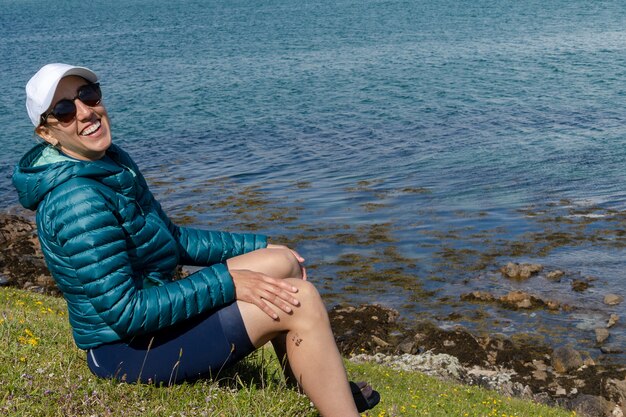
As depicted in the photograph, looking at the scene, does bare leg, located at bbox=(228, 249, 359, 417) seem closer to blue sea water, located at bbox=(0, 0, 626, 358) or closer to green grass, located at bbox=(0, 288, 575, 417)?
green grass, located at bbox=(0, 288, 575, 417)

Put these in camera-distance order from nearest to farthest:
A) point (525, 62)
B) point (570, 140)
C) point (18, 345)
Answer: point (18, 345), point (570, 140), point (525, 62)

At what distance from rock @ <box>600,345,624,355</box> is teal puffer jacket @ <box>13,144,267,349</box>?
14.7m

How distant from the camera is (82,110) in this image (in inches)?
236

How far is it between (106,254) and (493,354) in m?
14.5

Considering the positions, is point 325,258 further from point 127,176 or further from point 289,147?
point 127,176

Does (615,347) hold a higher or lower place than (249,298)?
lower

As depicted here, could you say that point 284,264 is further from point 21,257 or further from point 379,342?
point 21,257

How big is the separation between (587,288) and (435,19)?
298 ft

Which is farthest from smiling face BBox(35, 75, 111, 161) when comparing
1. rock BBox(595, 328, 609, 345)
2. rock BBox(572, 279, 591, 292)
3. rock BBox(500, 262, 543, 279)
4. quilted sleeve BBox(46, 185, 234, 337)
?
rock BBox(500, 262, 543, 279)

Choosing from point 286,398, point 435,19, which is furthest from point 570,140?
point 435,19

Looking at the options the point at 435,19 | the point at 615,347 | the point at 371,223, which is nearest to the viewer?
the point at 615,347

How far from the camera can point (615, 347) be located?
18594 mm

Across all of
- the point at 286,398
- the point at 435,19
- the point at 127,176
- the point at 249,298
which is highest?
the point at 127,176

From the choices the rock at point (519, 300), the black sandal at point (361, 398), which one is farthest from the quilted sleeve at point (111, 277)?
the rock at point (519, 300)
